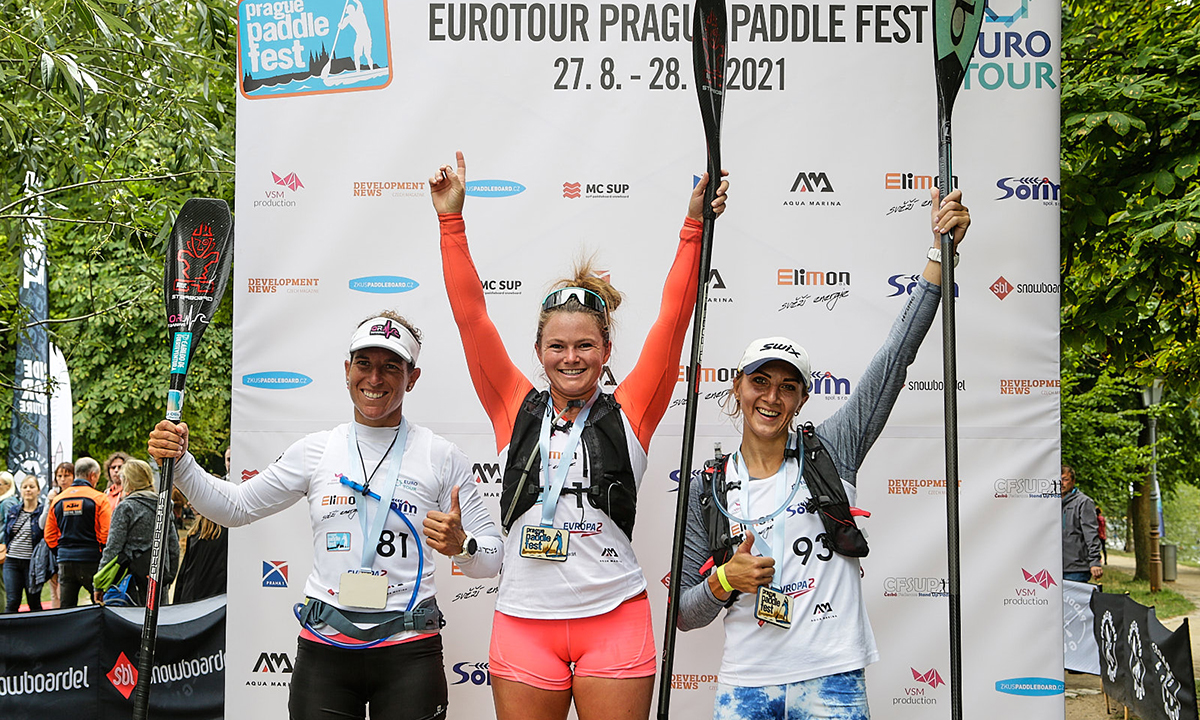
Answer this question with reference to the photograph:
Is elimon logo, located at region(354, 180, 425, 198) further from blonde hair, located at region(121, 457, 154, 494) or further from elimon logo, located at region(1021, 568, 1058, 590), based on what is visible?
blonde hair, located at region(121, 457, 154, 494)

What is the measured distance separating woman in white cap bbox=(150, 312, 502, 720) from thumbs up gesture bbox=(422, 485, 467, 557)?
1cm

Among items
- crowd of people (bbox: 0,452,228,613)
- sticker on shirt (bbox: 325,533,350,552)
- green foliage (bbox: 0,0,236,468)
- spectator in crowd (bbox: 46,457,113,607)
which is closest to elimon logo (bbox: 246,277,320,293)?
green foliage (bbox: 0,0,236,468)

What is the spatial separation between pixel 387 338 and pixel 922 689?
2361mm

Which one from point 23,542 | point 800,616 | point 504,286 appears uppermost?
point 504,286

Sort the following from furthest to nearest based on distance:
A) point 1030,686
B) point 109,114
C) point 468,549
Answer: point 109,114 → point 1030,686 → point 468,549

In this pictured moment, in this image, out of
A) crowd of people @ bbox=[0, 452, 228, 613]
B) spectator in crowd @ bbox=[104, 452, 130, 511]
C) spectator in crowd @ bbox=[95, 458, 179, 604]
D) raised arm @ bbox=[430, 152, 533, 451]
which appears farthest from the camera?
spectator in crowd @ bbox=[104, 452, 130, 511]

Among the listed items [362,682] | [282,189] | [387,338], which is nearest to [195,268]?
[282,189]

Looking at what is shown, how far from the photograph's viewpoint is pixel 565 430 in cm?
330

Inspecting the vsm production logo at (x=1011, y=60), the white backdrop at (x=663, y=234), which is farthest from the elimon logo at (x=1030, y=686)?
the vsm production logo at (x=1011, y=60)

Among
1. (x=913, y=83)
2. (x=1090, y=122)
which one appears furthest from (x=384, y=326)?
(x=1090, y=122)

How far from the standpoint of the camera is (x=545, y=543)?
320 centimetres

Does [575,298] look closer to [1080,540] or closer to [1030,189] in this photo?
[1030,189]

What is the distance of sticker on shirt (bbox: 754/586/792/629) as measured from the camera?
305cm

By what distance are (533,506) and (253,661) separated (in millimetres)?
1520
